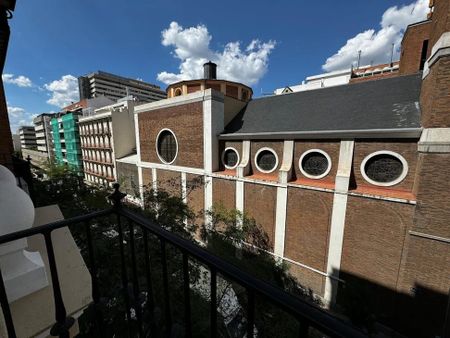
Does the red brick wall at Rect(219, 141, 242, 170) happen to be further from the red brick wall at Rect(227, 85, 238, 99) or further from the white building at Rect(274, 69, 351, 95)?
the white building at Rect(274, 69, 351, 95)

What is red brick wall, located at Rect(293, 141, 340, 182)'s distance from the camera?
8750 mm

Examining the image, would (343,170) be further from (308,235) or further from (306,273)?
(306,273)

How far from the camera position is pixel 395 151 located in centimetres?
757

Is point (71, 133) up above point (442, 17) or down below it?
below

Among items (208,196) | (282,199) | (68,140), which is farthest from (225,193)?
(68,140)

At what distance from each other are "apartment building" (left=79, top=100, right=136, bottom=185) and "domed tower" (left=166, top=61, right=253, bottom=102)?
6.67m

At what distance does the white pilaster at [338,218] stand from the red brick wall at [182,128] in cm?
796

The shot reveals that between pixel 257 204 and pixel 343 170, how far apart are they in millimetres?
4488

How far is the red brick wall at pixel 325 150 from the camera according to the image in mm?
8750

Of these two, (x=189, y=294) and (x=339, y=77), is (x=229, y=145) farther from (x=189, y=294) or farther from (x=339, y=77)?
(x=339, y=77)

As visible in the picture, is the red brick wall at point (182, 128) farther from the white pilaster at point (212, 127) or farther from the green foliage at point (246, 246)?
the green foliage at point (246, 246)

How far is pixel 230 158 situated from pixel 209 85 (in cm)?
1154

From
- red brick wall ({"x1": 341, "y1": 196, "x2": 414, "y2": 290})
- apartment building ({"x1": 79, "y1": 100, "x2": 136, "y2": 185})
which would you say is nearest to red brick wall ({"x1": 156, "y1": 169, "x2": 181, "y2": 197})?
red brick wall ({"x1": 341, "y1": 196, "x2": 414, "y2": 290})

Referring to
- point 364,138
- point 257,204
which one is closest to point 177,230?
point 257,204
